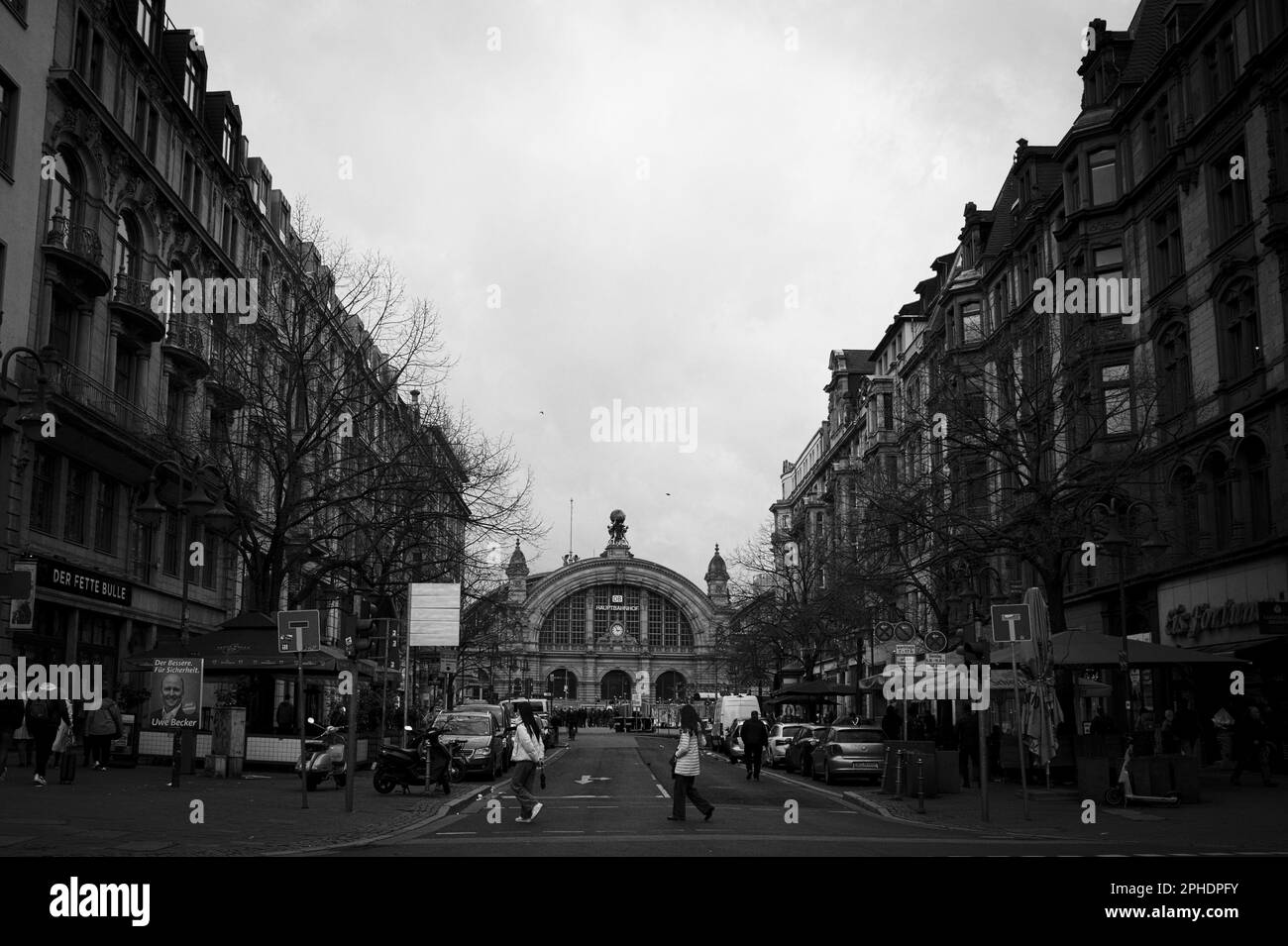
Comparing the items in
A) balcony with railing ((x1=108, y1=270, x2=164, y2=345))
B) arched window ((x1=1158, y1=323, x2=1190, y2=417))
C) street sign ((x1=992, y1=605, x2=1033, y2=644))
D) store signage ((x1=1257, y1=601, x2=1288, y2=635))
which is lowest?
street sign ((x1=992, y1=605, x2=1033, y2=644))

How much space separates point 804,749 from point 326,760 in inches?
565

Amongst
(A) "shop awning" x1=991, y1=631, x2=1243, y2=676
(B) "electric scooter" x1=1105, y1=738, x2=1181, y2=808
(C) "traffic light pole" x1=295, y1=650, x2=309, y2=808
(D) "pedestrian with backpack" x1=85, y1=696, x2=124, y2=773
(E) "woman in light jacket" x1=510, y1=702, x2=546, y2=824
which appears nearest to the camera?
→ (E) "woman in light jacket" x1=510, y1=702, x2=546, y2=824

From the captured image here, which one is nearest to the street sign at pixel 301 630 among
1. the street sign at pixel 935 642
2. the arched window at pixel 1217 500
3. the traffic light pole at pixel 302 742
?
the traffic light pole at pixel 302 742

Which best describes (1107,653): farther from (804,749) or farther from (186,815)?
(186,815)

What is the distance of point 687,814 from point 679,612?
11187 cm

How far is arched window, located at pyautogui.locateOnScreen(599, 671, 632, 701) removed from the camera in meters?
130

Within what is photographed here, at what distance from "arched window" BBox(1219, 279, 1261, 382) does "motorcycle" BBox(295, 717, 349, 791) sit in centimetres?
2314

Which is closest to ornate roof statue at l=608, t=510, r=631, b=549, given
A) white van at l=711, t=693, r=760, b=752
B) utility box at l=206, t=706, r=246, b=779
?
white van at l=711, t=693, r=760, b=752

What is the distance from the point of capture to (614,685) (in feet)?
428

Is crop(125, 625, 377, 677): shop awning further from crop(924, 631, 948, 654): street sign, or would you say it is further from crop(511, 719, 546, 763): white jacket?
crop(924, 631, 948, 654): street sign

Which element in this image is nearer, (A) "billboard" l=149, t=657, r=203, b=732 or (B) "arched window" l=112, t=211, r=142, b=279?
(A) "billboard" l=149, t=657, r=203, b=732

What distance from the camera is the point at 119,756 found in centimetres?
2942

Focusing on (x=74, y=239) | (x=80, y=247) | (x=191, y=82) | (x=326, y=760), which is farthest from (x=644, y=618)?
(x=326, y=760)

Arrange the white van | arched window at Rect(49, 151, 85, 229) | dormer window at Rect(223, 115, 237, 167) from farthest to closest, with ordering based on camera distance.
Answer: the white van
dormer window at Rect(223, 115, 237, 167)
arched window at Rect(49, 151, 85, 229)
